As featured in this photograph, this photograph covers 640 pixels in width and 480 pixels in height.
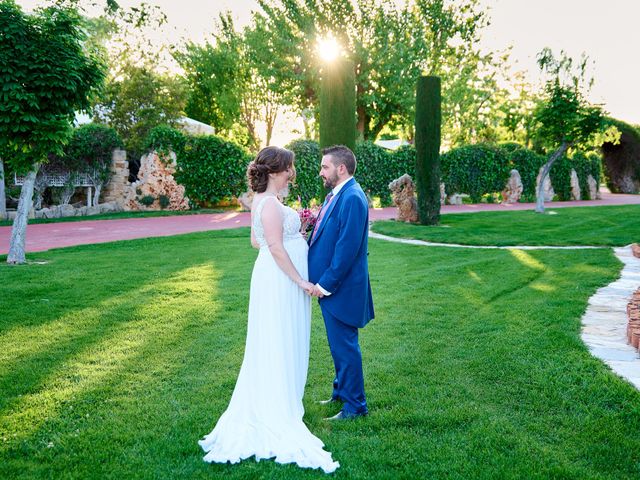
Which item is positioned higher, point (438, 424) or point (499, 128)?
point (499, 128)

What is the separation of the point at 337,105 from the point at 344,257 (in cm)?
1419

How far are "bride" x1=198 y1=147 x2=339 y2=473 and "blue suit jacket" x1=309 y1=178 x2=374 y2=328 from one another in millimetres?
155

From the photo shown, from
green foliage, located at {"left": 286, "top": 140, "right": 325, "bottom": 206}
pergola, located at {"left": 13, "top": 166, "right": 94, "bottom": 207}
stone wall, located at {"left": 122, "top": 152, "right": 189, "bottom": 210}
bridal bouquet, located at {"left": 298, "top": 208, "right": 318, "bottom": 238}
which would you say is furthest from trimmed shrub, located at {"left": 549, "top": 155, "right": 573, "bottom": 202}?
bridal bouquet, located at {"left": 298, "top": 208, "right": 318, "bottom": 238}

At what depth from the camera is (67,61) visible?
367 inches

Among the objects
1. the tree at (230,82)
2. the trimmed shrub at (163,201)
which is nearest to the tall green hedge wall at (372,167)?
the trimmed shrub at (163,201)

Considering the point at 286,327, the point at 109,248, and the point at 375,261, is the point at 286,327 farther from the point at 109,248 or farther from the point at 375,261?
the point at 109,248

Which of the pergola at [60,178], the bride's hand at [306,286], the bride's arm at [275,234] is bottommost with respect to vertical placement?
the bride's hand at [306,286]

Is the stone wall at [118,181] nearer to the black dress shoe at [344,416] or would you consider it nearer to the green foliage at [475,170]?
the green foliage at [475,170]

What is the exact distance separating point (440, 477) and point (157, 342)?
3.63 metres

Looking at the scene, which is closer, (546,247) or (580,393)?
(580,393)

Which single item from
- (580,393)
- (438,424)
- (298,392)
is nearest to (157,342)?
(298,392)

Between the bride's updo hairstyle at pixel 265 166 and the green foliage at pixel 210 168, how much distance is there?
1908 centimetres

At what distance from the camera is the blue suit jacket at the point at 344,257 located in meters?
3.85

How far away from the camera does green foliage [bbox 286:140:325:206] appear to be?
23484mm
